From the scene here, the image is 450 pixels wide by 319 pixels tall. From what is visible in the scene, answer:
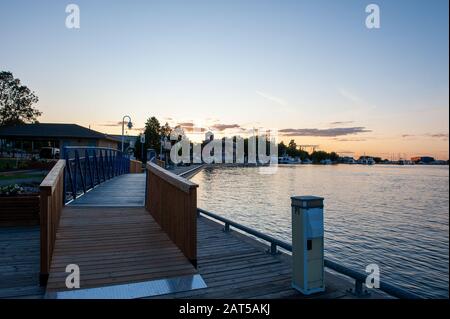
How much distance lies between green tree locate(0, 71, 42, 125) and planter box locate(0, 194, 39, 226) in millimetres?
49529

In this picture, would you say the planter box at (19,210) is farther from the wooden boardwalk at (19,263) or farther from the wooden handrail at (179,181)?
the wooden handrail at (179,181)

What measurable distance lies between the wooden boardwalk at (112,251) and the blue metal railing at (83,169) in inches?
63.2

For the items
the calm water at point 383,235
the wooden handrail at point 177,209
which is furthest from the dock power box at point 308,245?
the calm water at point 383,235

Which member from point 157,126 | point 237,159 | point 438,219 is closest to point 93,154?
point 438,219

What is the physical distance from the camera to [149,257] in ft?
17.6

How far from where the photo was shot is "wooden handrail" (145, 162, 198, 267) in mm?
5010

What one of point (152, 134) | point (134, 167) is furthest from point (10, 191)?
point (152, 134)

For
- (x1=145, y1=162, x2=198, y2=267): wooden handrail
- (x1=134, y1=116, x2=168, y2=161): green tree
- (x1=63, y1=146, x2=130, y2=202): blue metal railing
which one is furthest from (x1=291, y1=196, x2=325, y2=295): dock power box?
(x1=134, y1=116, x2=168, y2=161): green tree

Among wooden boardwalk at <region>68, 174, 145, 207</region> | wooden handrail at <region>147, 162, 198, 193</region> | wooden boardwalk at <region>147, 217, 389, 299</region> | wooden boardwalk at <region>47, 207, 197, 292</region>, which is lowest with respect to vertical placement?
wooden boardwalk at <region>147, 217, 389, 299</region>

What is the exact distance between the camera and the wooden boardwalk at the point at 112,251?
15.0 feet

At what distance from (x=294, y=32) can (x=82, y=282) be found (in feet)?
45.3

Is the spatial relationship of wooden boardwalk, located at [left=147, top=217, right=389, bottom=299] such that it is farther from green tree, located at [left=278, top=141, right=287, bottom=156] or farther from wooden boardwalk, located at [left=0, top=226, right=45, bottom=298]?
green tree, located at [left=278, top=141, right=287, bottom=156]
